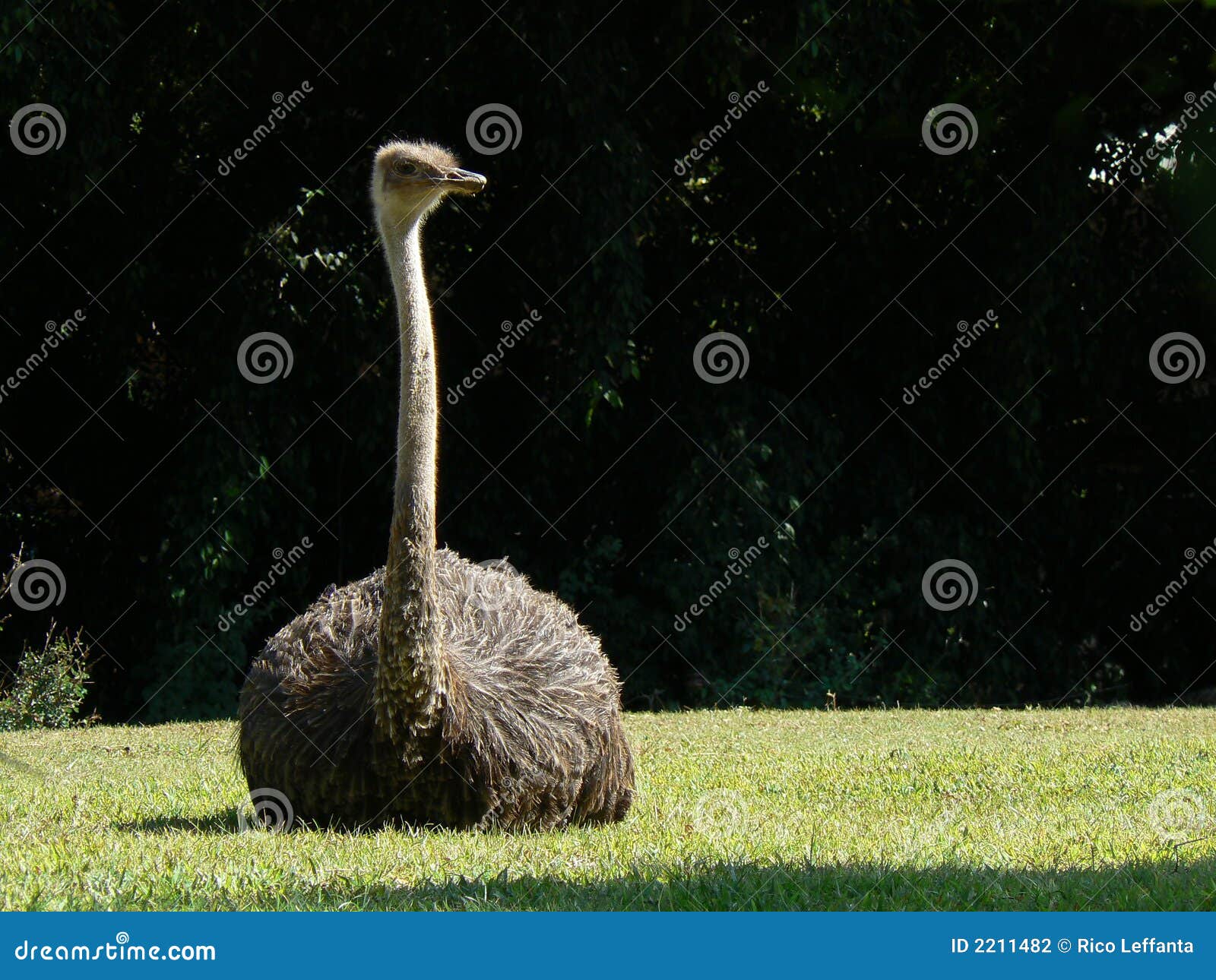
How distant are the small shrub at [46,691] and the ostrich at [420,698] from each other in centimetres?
584

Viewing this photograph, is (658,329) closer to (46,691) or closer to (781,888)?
(46,691)

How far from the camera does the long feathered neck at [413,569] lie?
4.93 meters

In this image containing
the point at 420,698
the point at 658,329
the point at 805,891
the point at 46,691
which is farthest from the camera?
the point at 658,329

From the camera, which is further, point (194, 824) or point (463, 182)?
point (194, 824)

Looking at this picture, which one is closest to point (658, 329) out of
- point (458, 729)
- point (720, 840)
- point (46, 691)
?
point (46, 691)

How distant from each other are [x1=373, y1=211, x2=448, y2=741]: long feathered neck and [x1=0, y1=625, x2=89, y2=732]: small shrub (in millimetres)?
6676

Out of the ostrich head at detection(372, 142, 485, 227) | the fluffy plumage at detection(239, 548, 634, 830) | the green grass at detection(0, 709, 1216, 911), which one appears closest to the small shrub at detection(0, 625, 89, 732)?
the green grass at detection(0, 709, 1216, 911)

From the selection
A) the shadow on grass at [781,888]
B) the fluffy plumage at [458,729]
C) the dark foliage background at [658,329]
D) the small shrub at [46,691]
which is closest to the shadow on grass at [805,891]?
the shadow on grass at [781,888]

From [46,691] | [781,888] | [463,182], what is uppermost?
[463,182]

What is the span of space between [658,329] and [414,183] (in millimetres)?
6897

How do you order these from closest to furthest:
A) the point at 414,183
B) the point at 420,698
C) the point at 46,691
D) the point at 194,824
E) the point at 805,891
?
1. the point at 805,891
2. the point at 420,698
3. the point at 414,183
4. the point at 194,824
5. the point at 46,691

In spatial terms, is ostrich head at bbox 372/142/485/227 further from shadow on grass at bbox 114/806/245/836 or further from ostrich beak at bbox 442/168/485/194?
shadow on grass at bbox 114/806/245/836

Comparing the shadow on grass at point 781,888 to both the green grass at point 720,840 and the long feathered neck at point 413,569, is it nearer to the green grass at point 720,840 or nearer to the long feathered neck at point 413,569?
the green grass at point 720,840

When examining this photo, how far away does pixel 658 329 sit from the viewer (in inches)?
480
